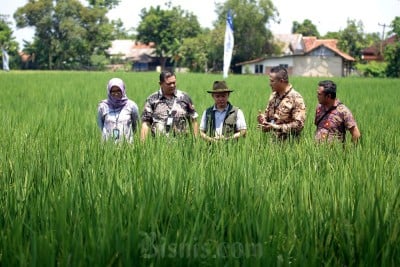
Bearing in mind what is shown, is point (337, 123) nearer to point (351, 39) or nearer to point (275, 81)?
point (275, 81)

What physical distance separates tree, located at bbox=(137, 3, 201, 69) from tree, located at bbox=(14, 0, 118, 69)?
3.82 m

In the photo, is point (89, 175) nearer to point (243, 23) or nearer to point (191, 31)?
point (243, 23)

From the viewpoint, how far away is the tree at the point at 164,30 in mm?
50438

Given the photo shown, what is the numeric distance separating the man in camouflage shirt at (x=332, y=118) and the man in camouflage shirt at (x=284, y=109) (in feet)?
0.55

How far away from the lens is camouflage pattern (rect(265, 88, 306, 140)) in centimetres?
405

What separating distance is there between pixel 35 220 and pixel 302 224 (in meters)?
1.05

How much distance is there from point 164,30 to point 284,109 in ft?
157

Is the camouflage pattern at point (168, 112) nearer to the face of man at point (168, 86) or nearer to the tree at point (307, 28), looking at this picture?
the face of man at point (168, 86)

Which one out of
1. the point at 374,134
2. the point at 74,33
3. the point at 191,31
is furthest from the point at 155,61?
the point at 374,134

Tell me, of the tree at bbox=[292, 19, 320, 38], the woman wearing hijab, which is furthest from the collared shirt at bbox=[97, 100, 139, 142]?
the tree at bbox=[292, 19, 320, 38]

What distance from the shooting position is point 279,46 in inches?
1970

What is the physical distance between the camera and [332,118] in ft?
13.3

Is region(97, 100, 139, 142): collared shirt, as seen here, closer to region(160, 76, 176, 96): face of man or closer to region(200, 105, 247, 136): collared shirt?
region(160, 76, 176, 96): face of man

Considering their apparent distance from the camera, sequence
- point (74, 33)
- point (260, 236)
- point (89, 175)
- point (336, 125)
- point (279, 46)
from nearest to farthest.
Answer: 1. point (260, 236)
2. point (89, 175)
3. point (336, 125)
4. point (74, 33)
5. point (279, 46)
